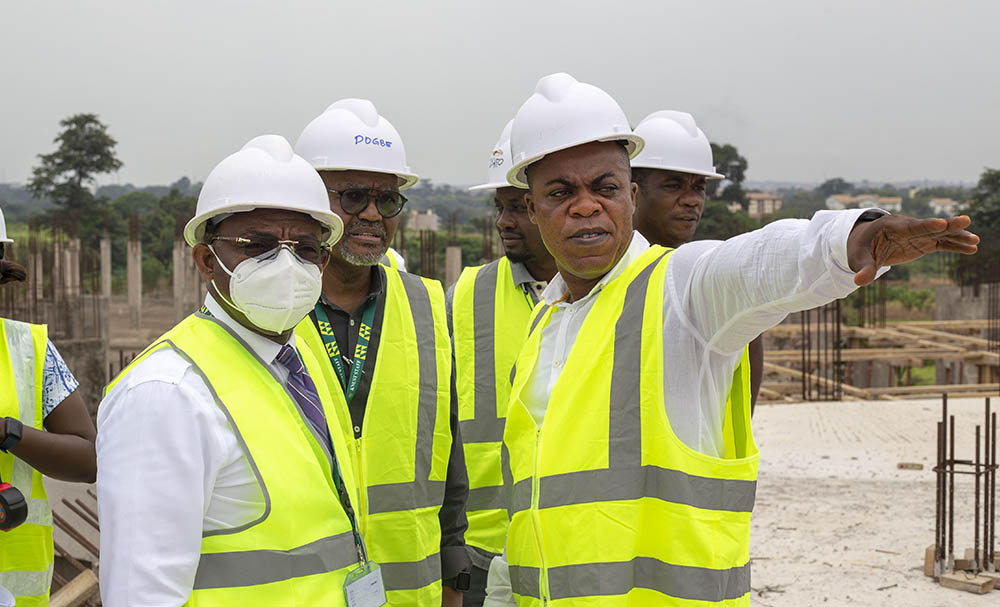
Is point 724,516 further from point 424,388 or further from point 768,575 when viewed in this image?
point 768,575

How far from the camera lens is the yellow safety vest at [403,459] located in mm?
3211

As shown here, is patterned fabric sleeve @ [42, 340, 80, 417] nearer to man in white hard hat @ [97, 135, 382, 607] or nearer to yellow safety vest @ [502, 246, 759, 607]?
man in white hard hat @ [97, 135, 382, 607]

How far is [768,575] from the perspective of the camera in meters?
7.52

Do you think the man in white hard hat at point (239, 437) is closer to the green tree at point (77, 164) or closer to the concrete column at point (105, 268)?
the concrete column at point (105, 268)

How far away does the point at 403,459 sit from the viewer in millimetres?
3230

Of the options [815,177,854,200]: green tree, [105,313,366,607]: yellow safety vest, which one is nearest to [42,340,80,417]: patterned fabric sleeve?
[105,313,366,607]: yellow safety vest

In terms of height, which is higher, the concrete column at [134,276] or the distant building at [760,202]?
the distant building at [760,202]

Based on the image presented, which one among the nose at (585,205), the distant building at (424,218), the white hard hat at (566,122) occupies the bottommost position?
the nose at (585,205)

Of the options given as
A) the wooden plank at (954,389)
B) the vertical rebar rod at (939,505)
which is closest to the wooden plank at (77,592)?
the vertical rebar rod at (939,505)

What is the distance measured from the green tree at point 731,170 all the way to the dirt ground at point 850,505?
38.4m

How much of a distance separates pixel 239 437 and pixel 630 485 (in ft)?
3.26

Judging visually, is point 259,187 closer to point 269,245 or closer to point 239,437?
point 269,245

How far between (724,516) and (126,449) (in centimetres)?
145

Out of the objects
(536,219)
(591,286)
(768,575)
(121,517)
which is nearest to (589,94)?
(536,219)
